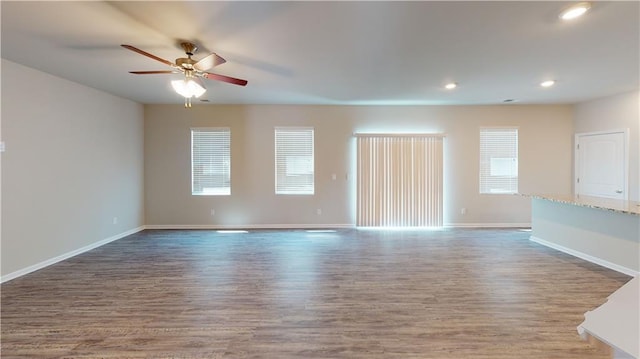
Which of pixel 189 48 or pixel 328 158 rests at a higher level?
pixel 189 48

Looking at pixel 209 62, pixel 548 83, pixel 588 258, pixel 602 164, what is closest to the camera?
pixel 209 62

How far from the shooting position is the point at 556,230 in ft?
15.6

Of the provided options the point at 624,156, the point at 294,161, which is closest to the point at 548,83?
the point at 624,156

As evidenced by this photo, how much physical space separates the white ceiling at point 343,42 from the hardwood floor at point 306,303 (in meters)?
2.69

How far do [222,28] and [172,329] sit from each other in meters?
2.75

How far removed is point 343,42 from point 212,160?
4.43m

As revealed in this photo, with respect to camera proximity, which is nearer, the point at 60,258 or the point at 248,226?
the point at 60,258

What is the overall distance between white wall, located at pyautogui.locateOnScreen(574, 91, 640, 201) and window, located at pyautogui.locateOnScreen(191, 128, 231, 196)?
770 cm

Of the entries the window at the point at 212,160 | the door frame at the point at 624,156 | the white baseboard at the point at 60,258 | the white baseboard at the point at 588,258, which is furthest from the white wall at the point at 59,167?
the door frame at the point at 624,156

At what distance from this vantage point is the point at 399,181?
6359 millimetres

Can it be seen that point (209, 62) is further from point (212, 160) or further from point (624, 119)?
point (624, 119)

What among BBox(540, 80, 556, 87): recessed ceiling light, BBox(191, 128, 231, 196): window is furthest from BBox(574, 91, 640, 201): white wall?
BBox(191, 128, 231, 196): window

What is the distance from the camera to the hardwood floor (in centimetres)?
225

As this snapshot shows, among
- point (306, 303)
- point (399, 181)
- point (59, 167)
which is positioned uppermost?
point (59, 167)
